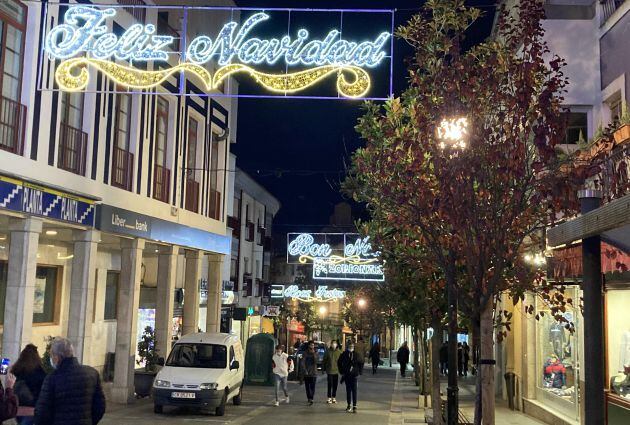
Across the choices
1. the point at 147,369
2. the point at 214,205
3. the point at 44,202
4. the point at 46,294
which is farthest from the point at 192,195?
the point at 44,202

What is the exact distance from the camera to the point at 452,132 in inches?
336

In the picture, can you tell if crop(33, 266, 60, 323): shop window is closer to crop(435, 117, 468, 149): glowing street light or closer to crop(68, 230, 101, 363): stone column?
crop(68, 230, 101, 363): stone column

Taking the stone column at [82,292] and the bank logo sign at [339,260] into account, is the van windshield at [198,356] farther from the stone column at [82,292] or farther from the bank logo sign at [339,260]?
the bank logo sign at [339,260]

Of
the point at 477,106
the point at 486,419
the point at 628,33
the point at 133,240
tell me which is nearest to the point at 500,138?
the point at 477,106

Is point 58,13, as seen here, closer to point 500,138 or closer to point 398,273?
point 398,273

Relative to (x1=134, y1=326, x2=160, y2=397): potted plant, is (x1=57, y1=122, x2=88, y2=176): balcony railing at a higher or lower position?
higher

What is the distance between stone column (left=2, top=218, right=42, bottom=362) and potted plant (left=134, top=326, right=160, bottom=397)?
6038 millimetres

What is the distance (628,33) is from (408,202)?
753cm

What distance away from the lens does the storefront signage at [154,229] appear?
17.4 metres

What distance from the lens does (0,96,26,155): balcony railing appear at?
13.7 metres

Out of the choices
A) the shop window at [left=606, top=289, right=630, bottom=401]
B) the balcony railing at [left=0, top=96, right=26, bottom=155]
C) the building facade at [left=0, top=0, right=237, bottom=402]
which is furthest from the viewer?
the building facade at [left=0, top=0, right=237, bottom=402]

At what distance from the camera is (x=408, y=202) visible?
8.81 metres

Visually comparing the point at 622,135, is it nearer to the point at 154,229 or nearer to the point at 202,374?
the point at 202,374

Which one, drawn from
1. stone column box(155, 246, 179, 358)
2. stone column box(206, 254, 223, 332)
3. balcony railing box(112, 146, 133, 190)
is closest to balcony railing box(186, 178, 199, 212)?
stone column box(155, 246, 179, 358)
